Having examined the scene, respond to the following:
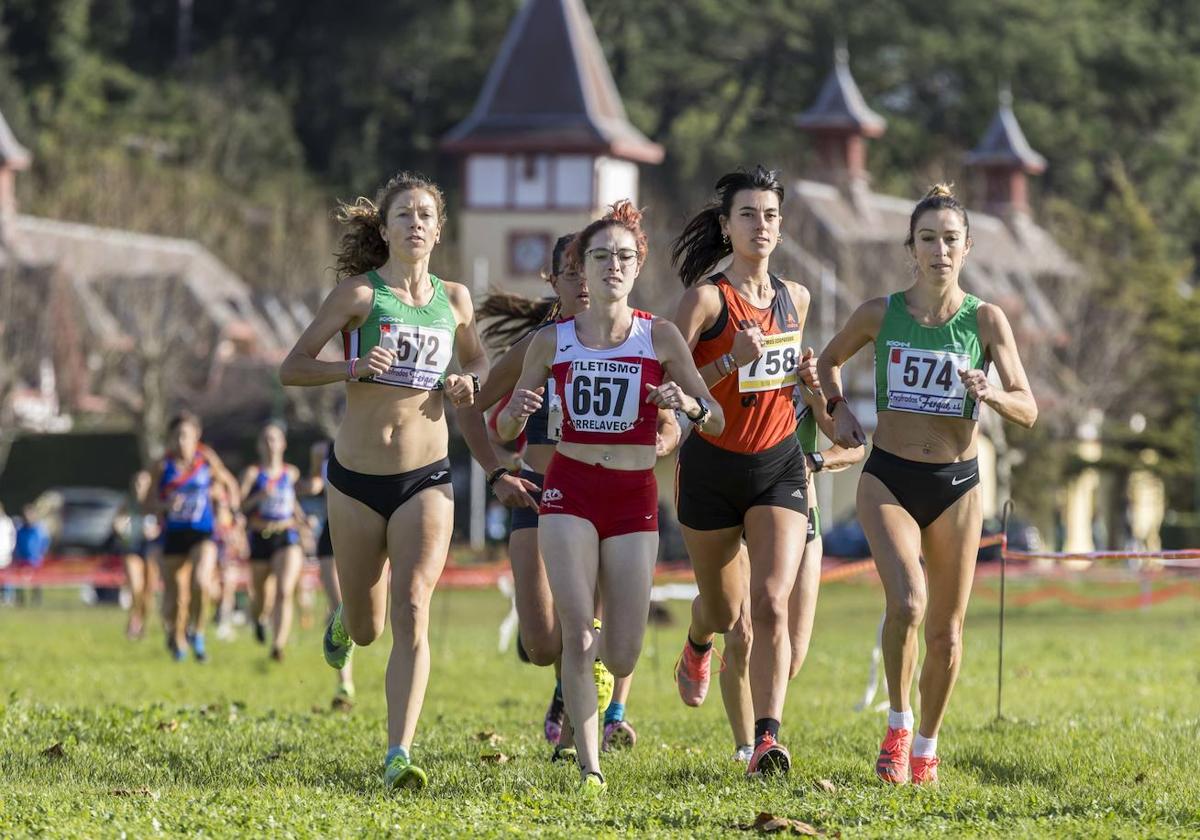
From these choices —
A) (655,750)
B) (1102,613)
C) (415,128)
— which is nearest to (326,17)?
(415,128)

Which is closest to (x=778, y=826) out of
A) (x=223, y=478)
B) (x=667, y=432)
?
(x=667, y=432)

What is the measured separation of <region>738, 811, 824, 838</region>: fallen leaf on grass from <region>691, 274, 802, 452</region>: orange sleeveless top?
2120 mm

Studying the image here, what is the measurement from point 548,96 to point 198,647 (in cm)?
5420

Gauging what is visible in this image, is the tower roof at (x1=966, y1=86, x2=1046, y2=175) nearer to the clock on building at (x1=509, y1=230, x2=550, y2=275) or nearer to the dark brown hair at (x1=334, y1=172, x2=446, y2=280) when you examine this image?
the clock on building at (x1=509, y1=230, x2=550, y2=275)

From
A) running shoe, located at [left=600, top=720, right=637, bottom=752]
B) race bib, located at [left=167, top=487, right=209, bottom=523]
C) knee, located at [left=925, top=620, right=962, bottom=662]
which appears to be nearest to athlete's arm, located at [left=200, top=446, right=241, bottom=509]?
race bib, located at [left=167, top=487, right=209, bottom=523]

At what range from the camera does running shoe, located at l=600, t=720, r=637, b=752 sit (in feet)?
36.5

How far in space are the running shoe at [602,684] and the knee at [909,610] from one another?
130 cm

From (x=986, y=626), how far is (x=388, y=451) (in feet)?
68.2

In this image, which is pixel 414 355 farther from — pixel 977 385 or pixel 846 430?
pixel 977 385

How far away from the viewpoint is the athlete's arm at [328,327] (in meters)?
9.49

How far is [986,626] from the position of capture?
29.2 m

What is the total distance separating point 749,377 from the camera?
977 centimetres

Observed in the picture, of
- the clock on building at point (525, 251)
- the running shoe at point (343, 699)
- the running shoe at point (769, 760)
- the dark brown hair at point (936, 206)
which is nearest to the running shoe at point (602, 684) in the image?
the running shoe at point (769, 760)

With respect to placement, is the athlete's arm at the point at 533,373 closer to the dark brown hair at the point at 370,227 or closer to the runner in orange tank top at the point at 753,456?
the runner in orange tank top at the point at 753,456
